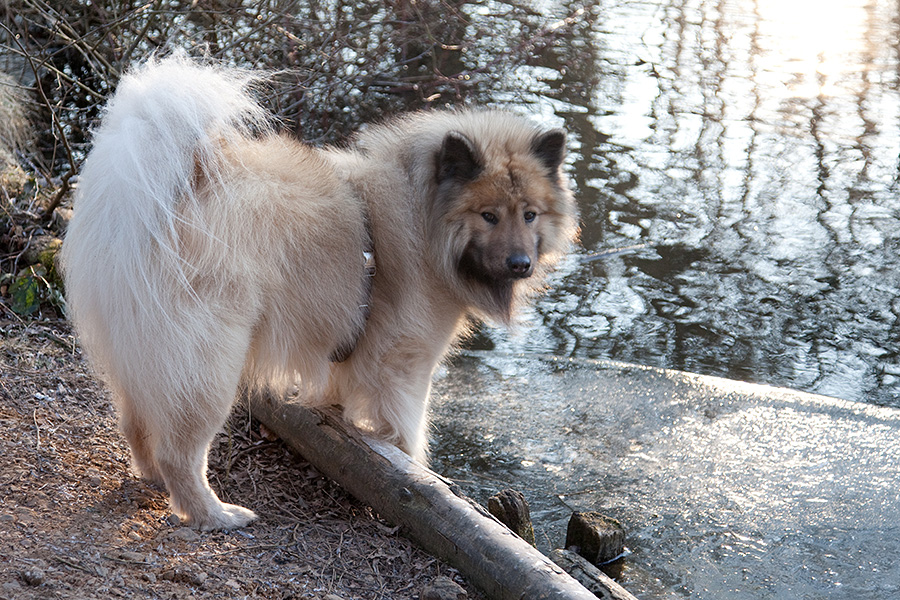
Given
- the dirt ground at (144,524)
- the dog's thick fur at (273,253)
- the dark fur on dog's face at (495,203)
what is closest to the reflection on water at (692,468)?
the dog's thick fur at (273,253)

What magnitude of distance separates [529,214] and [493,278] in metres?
0.34

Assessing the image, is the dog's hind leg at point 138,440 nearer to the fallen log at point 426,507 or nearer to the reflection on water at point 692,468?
the fallen log at point 426,507

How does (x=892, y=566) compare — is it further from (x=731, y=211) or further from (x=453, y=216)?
(x=731, y=211)

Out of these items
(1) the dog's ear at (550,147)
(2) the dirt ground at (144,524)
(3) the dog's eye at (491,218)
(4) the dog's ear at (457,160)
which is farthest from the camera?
(1) the dog's ear at (550,147)

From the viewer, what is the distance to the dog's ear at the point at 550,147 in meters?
3.97

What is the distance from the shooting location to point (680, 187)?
7.98 meters

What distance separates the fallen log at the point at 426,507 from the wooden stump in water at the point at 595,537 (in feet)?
2.19

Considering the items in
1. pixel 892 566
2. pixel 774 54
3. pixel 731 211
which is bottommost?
pixel 892 566

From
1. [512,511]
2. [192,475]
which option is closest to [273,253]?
[192,475]

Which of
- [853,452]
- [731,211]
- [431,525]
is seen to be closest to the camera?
[431,525]

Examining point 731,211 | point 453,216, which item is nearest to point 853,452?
point 453,216

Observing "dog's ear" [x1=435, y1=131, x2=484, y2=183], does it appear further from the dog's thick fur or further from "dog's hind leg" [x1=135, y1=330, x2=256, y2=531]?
"dog's hind leg" [x1=135, y1=330, x2=256, y2=531]

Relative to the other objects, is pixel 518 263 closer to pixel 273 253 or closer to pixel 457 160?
pixel 457 160

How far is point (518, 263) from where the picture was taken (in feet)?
12.4
